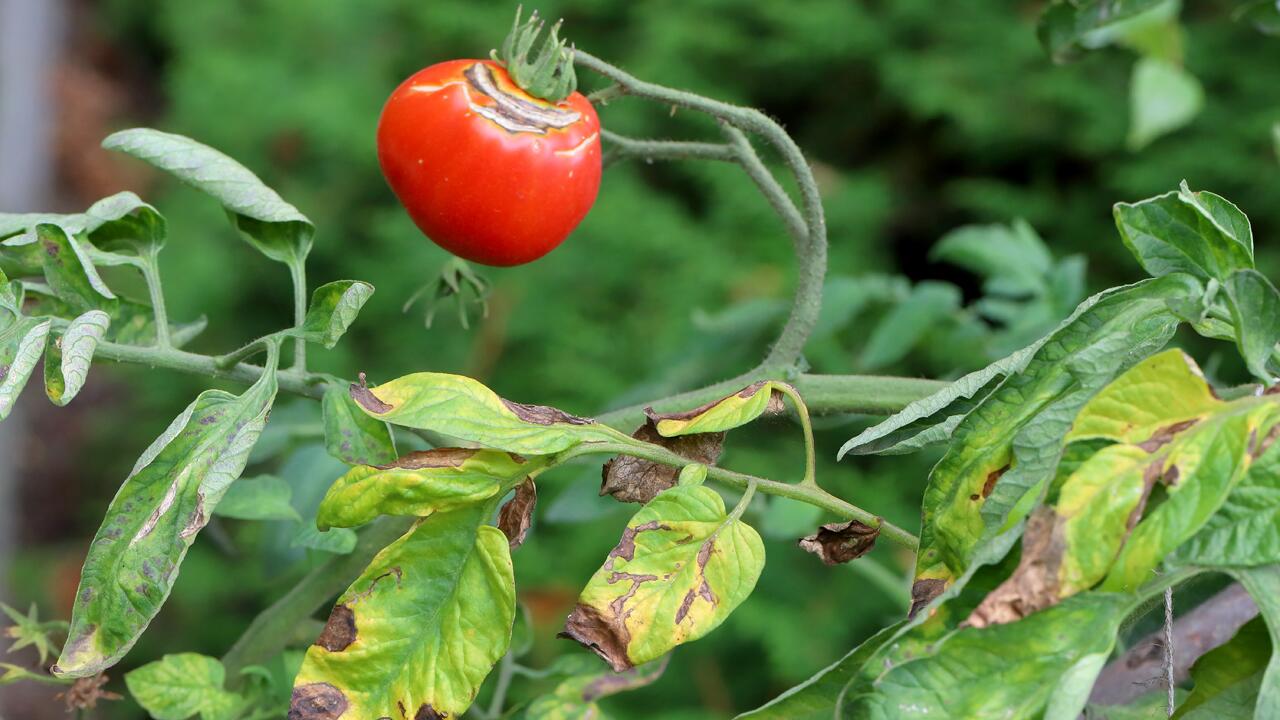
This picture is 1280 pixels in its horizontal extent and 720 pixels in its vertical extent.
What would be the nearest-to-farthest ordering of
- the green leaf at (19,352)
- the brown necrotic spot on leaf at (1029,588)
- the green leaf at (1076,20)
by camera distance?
the brown necrotic spot on leaf at (1029,588) < the green leaf at (19,352) < the green leaf at (1076,20)

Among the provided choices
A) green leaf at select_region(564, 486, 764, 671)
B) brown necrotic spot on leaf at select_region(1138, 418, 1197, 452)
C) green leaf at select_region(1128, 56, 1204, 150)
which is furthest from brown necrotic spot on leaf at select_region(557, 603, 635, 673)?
green leaf at select_region(1128, 56, 1204, 150)

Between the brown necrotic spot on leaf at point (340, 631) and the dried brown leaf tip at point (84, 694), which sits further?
the dried brown leaf tip at point (84, 694)

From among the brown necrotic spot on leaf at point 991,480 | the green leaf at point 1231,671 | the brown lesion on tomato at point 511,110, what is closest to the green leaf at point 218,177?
the brown lesion on tomato at point 511,110

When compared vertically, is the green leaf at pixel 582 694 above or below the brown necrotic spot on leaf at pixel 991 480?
below

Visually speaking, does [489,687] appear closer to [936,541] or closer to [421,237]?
[421,237]

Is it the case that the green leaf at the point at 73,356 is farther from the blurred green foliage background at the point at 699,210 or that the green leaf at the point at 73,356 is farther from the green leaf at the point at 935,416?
the blurred green foliage background at the point at 699,210

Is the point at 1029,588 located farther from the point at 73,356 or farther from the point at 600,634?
the point at 73,356

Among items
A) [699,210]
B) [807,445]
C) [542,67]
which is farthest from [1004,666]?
[699,210]
